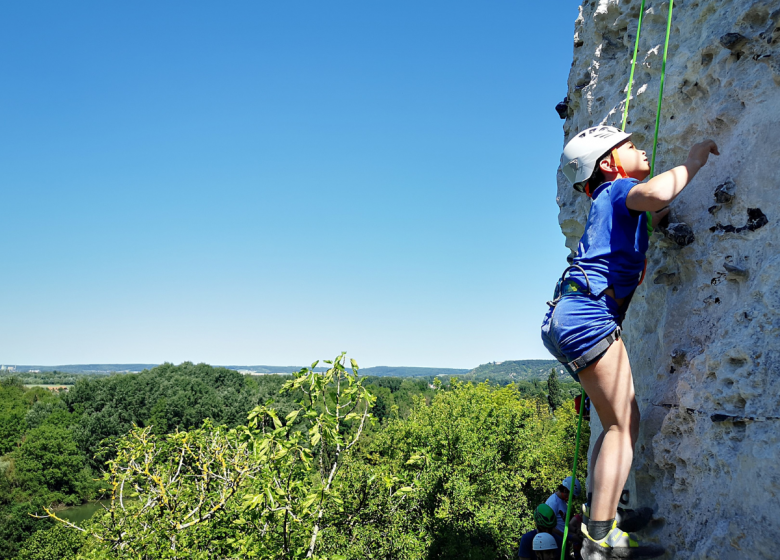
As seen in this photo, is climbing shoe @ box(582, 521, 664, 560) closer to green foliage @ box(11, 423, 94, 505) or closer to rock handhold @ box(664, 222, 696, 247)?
rock handhold @ box(664, 222, 696, 247)

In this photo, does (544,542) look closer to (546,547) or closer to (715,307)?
(546,547)

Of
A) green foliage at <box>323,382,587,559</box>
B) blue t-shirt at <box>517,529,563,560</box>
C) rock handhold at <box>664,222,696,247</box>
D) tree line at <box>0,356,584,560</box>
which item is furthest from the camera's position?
green foliage at <box>323,382,587,559</box>

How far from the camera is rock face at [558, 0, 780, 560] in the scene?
2.14 meters

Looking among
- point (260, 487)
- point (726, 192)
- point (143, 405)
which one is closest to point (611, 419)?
point (726, 192)

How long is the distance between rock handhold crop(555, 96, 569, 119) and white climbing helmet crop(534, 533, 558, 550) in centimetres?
412

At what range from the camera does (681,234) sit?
107 inches

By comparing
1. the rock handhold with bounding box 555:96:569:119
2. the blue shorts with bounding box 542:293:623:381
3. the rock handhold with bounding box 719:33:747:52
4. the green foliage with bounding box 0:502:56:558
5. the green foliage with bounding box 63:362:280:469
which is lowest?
the green foliage with bounding box 0:502:56:558

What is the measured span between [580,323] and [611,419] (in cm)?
54

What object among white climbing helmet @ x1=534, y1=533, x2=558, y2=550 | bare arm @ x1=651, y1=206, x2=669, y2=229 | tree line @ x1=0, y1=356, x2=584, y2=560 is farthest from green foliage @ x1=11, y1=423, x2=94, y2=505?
bare arm @ x1=651, y1=206, x2=669, y2=229

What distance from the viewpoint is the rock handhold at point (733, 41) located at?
2.57 meters

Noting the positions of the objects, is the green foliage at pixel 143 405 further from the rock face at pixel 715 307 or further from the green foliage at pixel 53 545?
the rock face at pixel 715 307

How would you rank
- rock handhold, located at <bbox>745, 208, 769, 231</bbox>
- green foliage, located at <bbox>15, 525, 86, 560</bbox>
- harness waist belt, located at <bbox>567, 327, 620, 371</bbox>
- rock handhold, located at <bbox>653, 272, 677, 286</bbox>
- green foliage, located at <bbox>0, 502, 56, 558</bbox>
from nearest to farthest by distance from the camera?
1. rock handhold, located at <bbox>745, 208, 769, 231</bbox>
2. harness waist belt, located at <bbox>567, 327, 620, 371</bbox>
3. rock handhold, located at <bbox>653, 272, 677, 286</bbox>
4. green foliage, located at <bbox>15, 525, 86, 560</bbox>
5. green foliage, located at <bbox>0, 502, 56, 558</bbox>

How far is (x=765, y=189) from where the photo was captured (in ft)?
7.85

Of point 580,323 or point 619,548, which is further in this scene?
point 580,323
